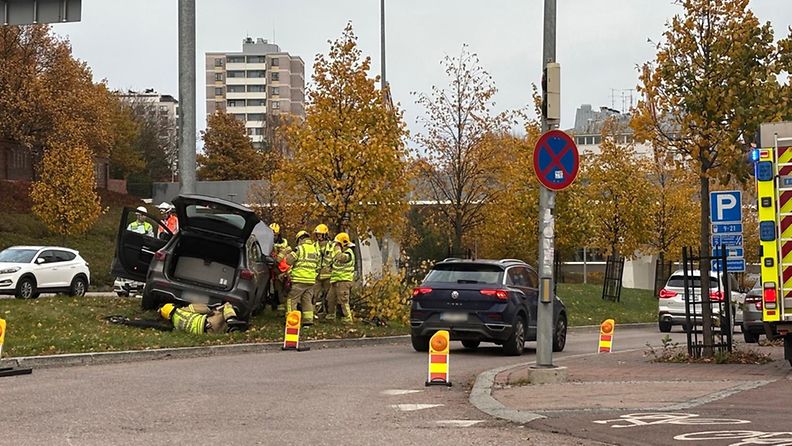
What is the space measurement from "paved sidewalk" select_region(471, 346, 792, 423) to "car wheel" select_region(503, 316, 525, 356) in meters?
2.22

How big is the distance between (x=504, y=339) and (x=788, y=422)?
9.51 m

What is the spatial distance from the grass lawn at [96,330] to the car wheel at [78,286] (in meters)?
10.6

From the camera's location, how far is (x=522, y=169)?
40.8m

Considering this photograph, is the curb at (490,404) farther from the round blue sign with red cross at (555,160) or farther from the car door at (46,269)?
the car door at (46,269)

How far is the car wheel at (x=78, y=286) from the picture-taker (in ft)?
106

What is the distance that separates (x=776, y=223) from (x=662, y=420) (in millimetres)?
5318

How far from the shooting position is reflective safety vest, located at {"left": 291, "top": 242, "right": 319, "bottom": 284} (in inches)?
840

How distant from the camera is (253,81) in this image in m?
147

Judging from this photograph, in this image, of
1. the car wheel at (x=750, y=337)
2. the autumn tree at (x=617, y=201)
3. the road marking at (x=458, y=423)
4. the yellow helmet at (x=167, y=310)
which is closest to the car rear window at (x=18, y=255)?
the yellow helmet at (x=167, y=310)

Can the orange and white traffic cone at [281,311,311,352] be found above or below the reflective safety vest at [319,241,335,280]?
below

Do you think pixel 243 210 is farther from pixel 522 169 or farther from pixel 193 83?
pixel 522 169

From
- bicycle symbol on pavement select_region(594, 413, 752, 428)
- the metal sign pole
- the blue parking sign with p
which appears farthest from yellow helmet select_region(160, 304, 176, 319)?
bicycle symbol on pavement select_region(594, 413, 752, 428)

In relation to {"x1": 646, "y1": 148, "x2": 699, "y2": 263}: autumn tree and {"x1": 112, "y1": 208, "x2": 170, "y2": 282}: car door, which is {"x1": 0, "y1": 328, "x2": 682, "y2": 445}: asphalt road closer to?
{"x1": 112, "y1": 208, "x2": 170, "y2": 282}: car door

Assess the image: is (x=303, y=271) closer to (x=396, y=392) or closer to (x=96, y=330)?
(x=96, y=330)
